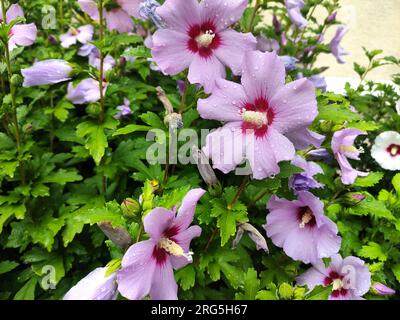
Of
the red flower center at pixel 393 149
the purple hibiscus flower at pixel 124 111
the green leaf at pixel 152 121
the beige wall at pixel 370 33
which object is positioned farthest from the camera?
the beige wall at pixel 370 33

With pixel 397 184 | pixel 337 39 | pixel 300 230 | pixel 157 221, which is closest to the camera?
pixel 157 221

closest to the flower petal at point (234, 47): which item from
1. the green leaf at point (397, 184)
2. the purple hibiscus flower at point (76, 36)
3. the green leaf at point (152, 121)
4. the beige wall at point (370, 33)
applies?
the green leaf at point (152, 121)

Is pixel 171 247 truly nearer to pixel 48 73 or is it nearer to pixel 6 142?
pixel 48 73

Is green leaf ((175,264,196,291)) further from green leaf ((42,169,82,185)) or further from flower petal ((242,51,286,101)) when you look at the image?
flower petal ((242,51,286,101))

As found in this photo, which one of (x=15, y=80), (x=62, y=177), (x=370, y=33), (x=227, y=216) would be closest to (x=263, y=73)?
(x=227, y=216)

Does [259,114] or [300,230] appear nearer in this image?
[259,114]

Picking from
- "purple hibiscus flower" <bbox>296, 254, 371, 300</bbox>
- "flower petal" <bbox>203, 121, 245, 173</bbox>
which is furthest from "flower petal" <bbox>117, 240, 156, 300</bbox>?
"purple hibiscus flower" <bbox>296, 254, 371, 300</bbox>

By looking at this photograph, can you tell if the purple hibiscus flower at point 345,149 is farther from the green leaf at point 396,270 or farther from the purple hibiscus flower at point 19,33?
the purple hibiscus flower at point 19,33
